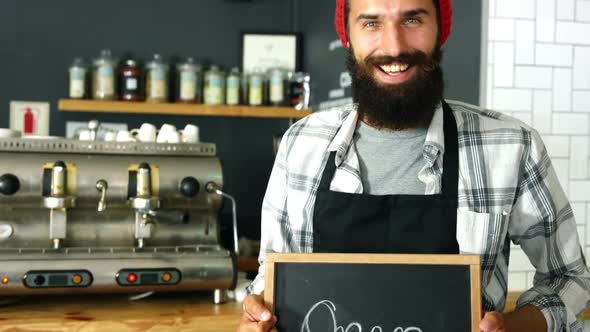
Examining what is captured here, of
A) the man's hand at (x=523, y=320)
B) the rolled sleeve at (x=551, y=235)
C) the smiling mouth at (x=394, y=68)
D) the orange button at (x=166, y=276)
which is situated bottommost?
the orange button at (x=166, y=276)

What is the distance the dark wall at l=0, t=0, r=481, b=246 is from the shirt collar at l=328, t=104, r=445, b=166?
4.59ft

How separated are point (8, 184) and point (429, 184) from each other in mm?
1171

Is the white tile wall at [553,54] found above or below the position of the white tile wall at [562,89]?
above

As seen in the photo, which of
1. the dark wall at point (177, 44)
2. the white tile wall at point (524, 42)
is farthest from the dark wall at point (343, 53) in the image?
the white tile wall at point (524, 42)

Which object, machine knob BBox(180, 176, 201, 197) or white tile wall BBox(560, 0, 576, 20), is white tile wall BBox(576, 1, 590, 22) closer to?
white tile wall BBox(560, 0, 576, 20)

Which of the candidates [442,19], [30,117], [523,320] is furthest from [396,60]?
[30,117]

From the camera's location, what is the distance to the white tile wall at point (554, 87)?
2.08m

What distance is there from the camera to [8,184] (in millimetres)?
1927

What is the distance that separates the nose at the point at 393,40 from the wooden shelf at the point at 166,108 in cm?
158

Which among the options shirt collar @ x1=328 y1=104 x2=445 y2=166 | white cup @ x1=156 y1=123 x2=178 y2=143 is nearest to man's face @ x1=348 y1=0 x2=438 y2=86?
shirt collar @ x1=328 y1=104 x2=445 y2=166

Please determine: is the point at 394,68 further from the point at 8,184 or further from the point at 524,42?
the point at 8,184

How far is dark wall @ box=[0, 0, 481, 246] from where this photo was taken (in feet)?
9.79

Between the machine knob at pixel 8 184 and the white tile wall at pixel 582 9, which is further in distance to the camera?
the white tile wall at pixel 582 9

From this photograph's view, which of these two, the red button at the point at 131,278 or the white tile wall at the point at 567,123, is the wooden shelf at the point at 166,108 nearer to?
the red button at the point at 131,278
